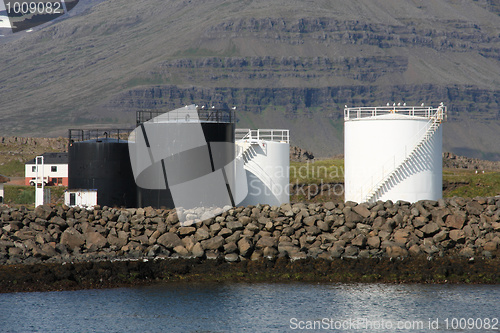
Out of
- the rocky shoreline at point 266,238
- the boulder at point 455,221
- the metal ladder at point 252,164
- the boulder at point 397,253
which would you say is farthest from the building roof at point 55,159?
the boulder at point 455,221

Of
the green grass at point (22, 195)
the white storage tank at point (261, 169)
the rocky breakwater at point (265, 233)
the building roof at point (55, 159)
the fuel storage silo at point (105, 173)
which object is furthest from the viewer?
the building roof at point (55, 159)

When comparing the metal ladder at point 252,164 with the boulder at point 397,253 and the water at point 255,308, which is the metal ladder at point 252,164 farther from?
the water at point 255,308

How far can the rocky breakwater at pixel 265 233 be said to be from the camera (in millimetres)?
37969

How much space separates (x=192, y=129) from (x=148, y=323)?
17462 mm

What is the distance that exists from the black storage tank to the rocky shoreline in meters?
4.95

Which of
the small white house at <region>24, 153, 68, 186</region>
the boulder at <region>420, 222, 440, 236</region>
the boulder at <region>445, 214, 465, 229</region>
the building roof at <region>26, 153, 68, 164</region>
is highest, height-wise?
the building roof at <region>26, 153, 68, 164</region>

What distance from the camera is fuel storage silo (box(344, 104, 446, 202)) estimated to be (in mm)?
43875

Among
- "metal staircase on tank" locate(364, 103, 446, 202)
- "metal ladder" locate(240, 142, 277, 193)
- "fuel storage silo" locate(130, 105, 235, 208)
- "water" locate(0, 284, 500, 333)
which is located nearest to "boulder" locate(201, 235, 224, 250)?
"water" locate(0, 284, 500, 333)

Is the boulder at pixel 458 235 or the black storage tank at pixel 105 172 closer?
the boulder at pixel 458 235

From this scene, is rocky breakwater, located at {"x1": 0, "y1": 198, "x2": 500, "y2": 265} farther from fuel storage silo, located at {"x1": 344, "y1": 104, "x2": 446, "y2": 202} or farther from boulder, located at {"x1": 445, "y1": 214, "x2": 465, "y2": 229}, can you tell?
fuel storage silo, located at {"x1": 344, "y1": 104, "x2": 446, "y2": 202}

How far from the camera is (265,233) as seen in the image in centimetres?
3938

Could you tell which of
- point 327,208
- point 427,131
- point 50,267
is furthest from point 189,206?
point 427,131

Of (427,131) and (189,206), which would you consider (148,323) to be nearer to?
(189,206)

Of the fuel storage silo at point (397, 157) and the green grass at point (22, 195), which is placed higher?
the fuel storage silo at point (397, 157)
